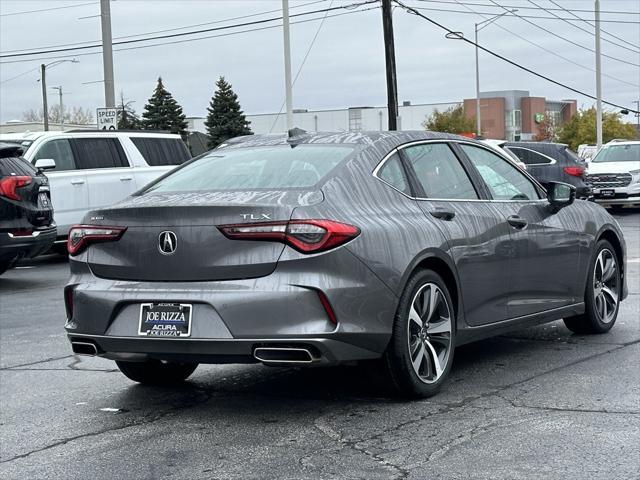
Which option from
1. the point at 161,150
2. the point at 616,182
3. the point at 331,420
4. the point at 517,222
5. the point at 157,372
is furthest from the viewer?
the point at 616,182

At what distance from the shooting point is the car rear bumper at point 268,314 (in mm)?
5590

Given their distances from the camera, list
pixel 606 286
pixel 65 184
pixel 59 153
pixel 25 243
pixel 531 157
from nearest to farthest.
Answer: pixel 606 286
pixel 25 243
pixel 65 184
pixel 59 153
pixel 531 157

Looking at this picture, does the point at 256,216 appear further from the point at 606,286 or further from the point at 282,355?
the point at 606,286

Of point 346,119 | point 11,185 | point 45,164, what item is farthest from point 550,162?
point 346,119

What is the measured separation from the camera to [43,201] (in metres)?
13.8

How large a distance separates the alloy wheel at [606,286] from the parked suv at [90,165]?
32.7ft

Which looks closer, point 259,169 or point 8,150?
point 259,169

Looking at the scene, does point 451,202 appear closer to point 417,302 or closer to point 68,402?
point 417,302

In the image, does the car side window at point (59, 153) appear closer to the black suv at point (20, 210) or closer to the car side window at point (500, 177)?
the black suv at point (20, 210)

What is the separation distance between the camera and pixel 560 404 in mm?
6148

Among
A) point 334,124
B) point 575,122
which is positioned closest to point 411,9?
point 575,122

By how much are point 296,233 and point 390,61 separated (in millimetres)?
27642

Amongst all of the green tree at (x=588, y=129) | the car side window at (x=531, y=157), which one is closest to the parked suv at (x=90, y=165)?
the car side window at (x=531, y=157)

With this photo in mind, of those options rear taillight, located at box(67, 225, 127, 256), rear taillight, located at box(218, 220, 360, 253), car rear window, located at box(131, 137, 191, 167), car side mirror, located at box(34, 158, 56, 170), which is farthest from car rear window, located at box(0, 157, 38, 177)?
rear taillight, located at box(218, 220, 360, 253)
